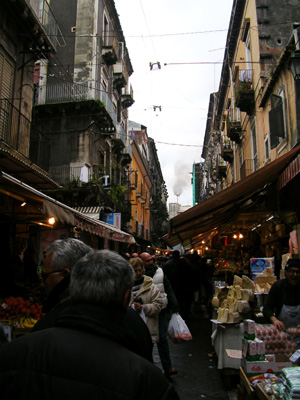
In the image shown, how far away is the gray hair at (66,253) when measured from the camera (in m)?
2.82

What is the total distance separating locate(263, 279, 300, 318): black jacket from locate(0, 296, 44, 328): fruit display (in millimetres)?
3338

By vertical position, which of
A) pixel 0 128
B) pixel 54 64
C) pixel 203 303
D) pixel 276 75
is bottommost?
pixel 203 303

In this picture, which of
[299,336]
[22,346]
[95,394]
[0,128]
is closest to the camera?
[95,394]

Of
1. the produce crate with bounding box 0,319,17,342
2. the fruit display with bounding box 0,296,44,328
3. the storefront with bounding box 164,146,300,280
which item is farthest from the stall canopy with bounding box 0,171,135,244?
the storefront with bounding box 164,146,300,280

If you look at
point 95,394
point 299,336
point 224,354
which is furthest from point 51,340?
point 224,354

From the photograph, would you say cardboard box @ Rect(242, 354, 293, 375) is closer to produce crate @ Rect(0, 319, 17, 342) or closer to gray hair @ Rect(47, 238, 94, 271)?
gray hair @ Rect(47, 238, 94, 271)

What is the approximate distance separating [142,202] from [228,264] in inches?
1025

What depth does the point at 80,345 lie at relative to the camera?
4.50ft

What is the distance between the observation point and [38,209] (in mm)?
7746

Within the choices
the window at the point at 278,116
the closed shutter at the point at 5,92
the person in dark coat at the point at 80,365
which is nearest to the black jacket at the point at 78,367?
the person in dark coat at the point at 80,365

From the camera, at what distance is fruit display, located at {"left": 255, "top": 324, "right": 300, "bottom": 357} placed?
380 cm

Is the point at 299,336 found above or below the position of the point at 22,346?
below

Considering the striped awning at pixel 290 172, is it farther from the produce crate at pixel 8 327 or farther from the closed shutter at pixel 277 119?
the produce crate at pixel 8 327

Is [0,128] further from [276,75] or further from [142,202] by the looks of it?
[142,202]
